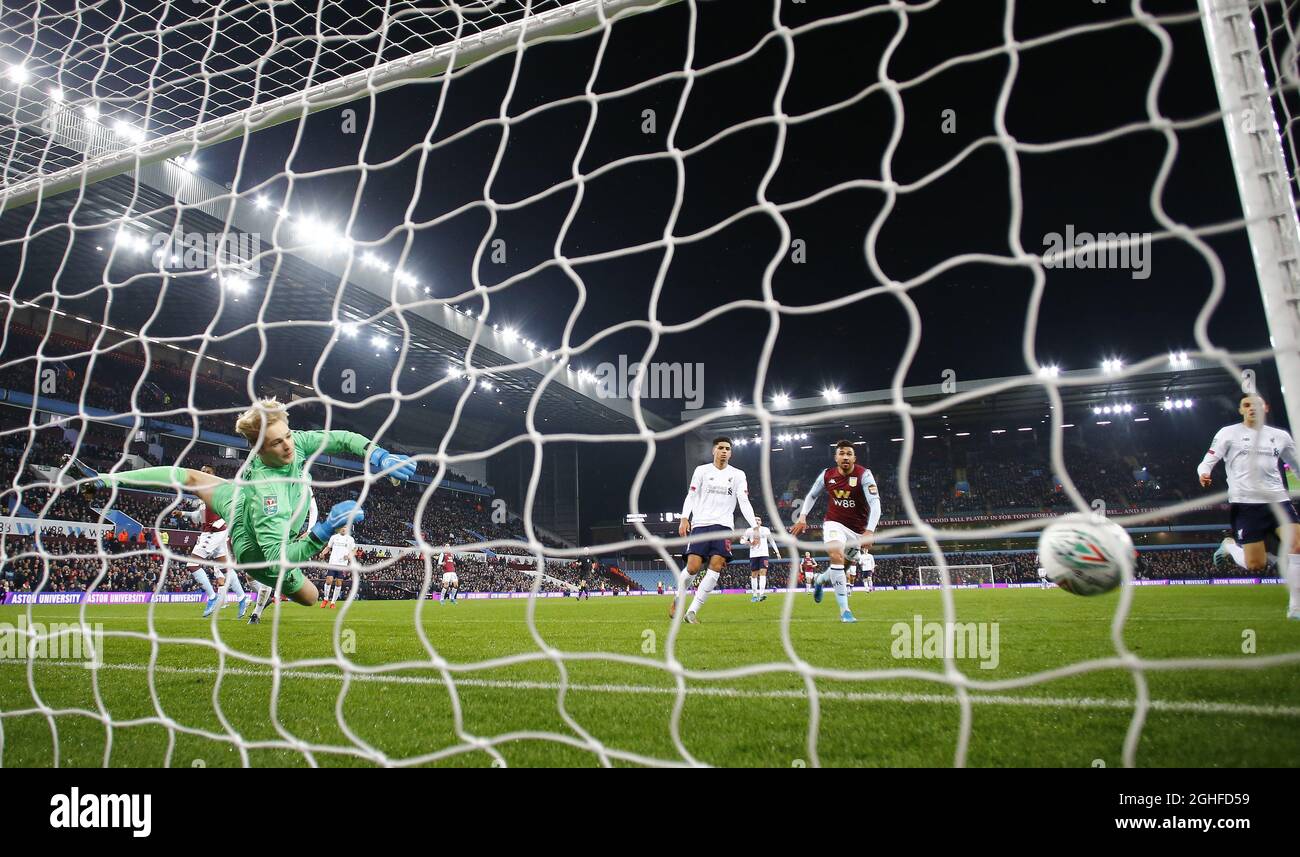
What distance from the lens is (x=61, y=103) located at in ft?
13.5

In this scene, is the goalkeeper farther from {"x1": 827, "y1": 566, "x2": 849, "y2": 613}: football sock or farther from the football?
{"x1": 827, "y1": 566, "x2": 849, "y2": 613}: football sock

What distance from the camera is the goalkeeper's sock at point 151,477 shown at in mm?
3334

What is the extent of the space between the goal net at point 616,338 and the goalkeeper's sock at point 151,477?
0.24 m

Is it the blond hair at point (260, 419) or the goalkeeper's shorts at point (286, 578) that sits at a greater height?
the blond hair at point (260, 419)

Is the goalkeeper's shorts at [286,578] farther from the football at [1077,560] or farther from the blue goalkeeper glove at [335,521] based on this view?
the football at [1077,560]

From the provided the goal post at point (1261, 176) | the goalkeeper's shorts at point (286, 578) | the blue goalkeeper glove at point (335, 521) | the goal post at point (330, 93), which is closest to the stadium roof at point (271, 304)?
the goal post at point (330, 93)

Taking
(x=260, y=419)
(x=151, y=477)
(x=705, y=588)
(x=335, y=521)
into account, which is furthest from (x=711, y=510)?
(x=151, y=477)

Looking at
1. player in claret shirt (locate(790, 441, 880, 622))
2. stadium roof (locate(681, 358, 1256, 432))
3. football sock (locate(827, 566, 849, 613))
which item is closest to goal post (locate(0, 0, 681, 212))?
player in claret shirt (locate(790, 441, 880, 622))

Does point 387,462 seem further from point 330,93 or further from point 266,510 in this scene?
point 330,93

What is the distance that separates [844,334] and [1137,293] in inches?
380

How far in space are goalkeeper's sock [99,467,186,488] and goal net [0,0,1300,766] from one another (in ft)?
0.80

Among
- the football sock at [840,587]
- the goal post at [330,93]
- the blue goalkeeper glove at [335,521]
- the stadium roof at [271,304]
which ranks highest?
the stadium roof at [271,304]

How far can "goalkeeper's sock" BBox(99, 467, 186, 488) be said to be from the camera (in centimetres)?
333

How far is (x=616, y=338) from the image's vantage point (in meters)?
25.4
